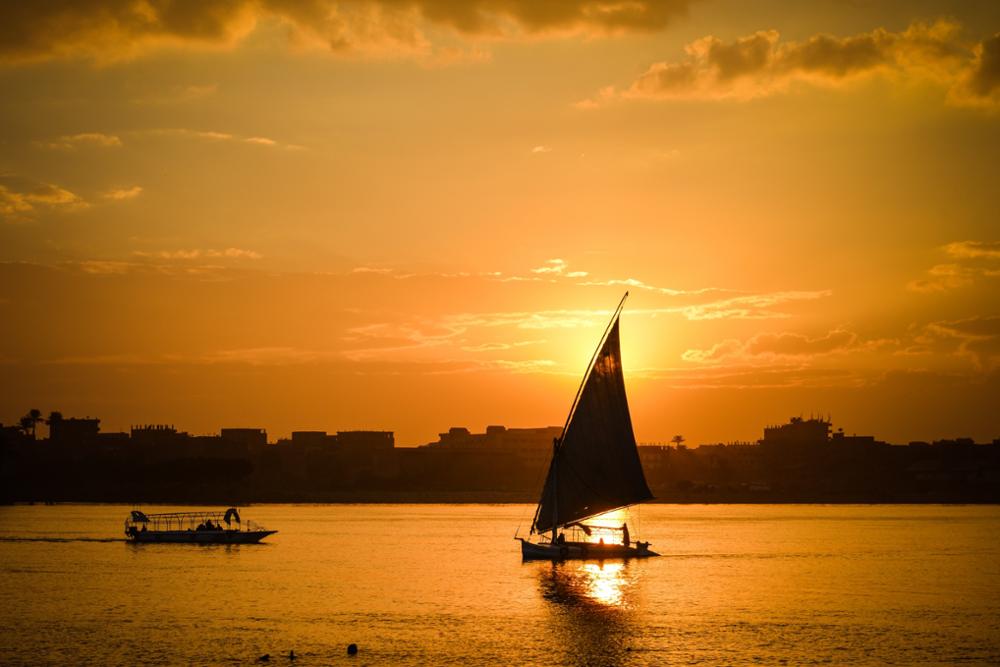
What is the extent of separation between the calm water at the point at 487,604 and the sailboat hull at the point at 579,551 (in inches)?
41.3

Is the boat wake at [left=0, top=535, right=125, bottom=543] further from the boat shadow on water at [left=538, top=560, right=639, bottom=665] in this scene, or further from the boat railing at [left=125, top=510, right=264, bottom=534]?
the boat shadow on water at [left=538, top=560, right=639, bottom=665]

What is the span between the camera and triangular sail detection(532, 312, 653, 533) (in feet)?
276

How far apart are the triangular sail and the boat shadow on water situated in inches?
222

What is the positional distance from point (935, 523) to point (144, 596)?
457ft

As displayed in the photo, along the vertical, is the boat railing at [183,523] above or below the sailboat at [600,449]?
below

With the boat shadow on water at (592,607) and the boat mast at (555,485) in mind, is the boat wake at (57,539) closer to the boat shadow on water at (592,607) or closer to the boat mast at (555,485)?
the boat shadow on water at (592,607)

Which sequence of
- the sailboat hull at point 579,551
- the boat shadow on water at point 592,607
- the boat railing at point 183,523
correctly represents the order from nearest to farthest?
the boat shadow on water at point 592,607
the sailboat hull at point 579,551
the boat railing at point 183,523

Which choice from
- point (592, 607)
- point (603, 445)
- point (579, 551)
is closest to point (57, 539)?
point (579, 551)

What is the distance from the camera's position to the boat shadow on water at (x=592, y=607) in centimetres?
5444

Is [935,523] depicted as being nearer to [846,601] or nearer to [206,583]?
[846,601]

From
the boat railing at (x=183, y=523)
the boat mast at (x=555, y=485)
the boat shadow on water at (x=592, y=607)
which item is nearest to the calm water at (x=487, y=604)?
the boat shadow on water at (x=592, y=607)

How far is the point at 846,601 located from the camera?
241 feet

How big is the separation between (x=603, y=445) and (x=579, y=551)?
11312 millimetres

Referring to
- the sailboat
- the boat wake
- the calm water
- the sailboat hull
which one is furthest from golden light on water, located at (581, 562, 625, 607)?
the boat wake
